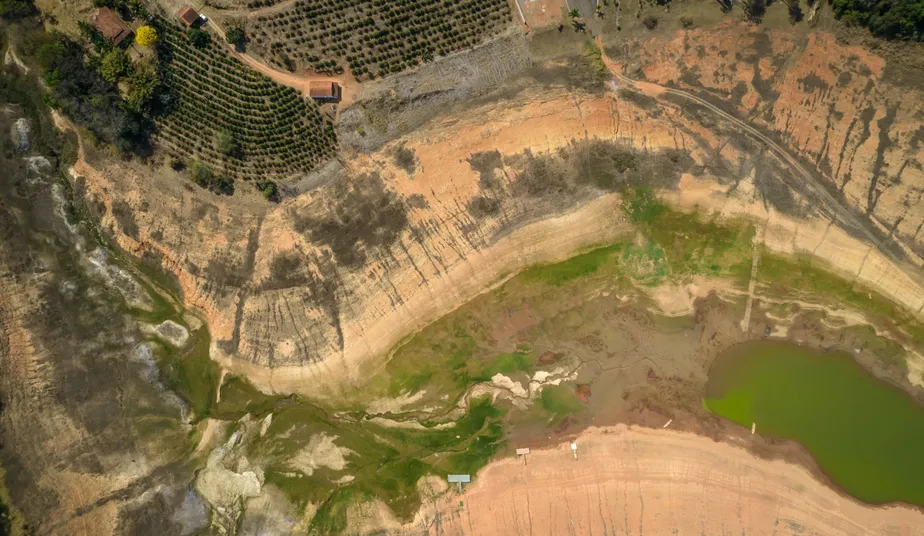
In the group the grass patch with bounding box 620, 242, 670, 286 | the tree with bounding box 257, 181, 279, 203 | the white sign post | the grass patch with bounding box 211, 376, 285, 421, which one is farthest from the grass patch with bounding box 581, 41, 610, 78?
the grass patch with bounding box 211, 376, 285, 421

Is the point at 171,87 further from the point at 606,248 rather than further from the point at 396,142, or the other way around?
the point at 606,248

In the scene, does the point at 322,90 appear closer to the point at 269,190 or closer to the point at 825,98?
the point at 269,190

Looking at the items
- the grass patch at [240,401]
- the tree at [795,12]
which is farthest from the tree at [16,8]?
the tree at [795,12]

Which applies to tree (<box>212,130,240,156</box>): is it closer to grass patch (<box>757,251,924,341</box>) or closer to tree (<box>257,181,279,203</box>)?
tree (<box>257,181,279,203</box>)

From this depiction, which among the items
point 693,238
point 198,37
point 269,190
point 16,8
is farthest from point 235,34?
point 693,238

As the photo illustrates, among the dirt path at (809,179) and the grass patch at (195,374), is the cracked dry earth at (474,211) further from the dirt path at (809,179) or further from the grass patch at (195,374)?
the grass patch at (195,374)
